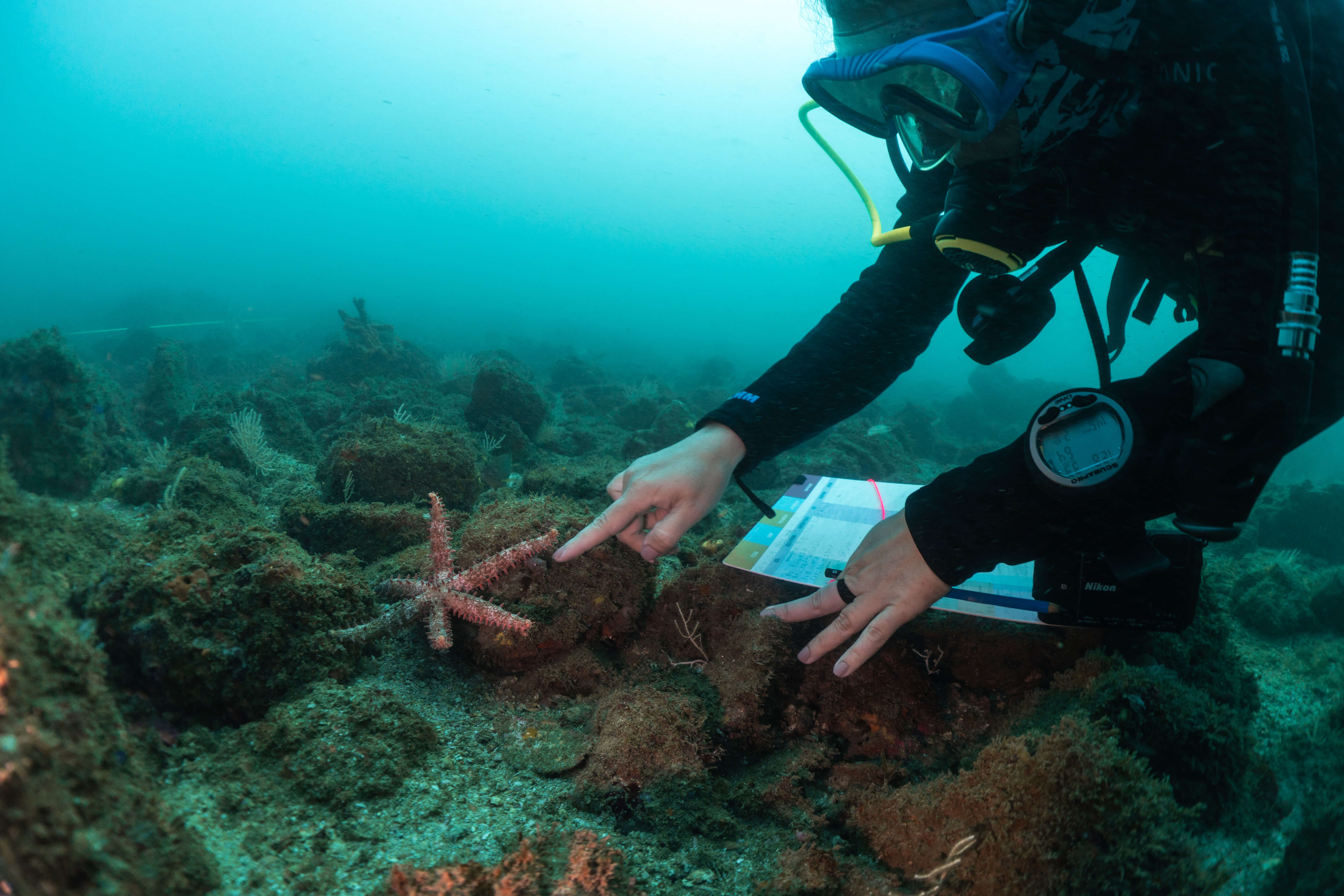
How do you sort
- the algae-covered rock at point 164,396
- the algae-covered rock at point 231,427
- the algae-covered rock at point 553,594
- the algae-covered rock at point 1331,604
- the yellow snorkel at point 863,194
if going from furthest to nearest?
the algae-covered rock at point 164,396, the algae-covered rock at point 231,427, the algae-covered rock at point 1331,604, the yellow snorkel at point 863,194, the algae-covered rock at point 553,594

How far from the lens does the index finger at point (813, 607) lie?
76.6 inches

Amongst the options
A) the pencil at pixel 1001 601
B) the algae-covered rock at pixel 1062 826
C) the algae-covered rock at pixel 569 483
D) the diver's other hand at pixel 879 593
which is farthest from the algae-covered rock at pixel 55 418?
the algae-covered rock at pixel 569 483

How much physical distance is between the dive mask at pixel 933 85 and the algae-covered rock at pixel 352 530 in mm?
3182

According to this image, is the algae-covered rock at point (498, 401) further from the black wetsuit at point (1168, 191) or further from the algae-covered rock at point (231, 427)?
the black wetsuit at point (1168, 191)

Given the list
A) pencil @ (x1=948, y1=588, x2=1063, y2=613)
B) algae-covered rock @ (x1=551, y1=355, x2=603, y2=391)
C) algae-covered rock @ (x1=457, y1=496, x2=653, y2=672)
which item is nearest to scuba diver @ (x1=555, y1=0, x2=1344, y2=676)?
algae-covered rock @ (x1=457, y1=496, x2=653, y2=672)

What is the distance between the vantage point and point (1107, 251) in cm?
231

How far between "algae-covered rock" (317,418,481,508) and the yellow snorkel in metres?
3.48

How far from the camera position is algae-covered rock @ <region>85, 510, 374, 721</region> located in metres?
1.63

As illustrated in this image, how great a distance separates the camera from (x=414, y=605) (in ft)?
7.19

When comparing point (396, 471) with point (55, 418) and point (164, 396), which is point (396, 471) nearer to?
point (55, 418)

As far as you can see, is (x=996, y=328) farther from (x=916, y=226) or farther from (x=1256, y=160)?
(x=1256, y=160)

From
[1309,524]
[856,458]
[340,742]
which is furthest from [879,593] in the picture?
[1309,524]

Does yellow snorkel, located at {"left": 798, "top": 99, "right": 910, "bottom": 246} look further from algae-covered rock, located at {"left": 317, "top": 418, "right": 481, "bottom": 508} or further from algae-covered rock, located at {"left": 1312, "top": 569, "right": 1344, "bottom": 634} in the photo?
algae-covered rock, located at {"left": 1312, "top": 569, "right": 1344, "bottom": 634}

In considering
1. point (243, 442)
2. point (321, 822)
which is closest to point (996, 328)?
point (321, 822)
